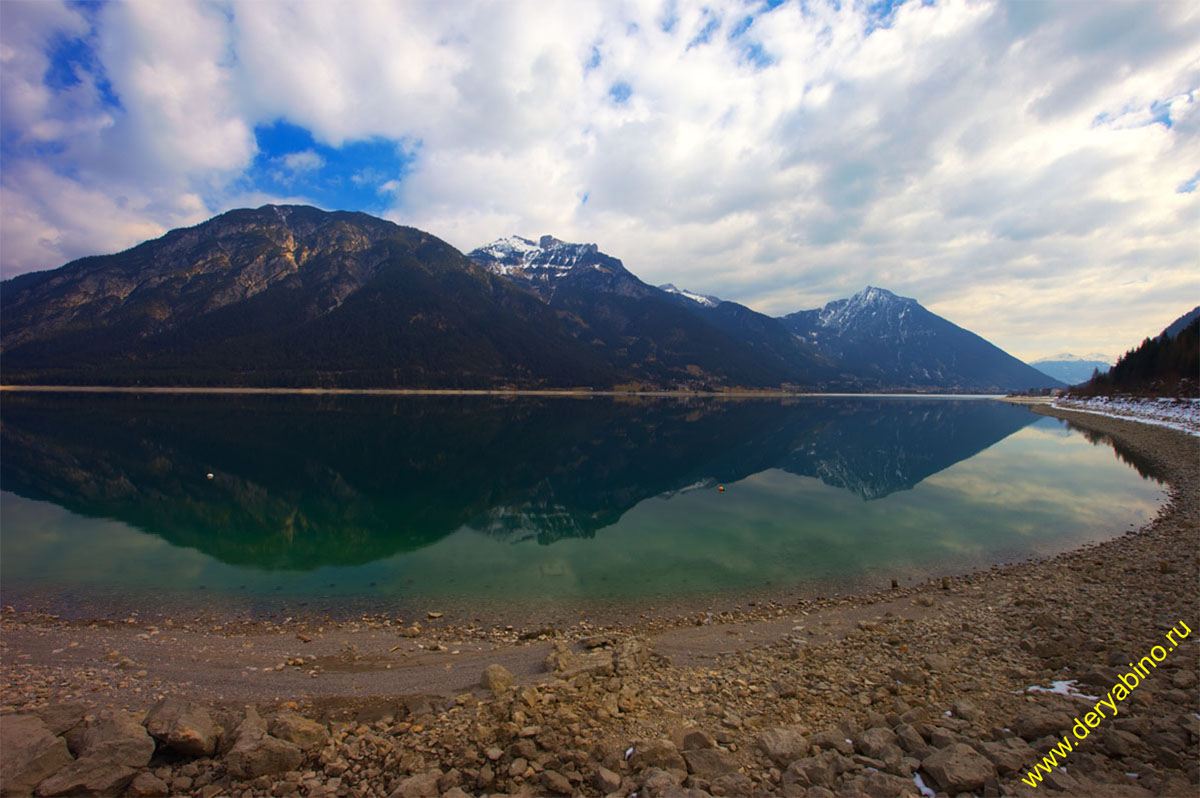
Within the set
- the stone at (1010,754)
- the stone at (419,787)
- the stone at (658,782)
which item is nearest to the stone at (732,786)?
the stone at (658,782)

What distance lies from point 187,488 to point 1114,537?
44.8 meters

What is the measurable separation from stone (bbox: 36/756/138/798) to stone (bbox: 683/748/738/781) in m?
5.87

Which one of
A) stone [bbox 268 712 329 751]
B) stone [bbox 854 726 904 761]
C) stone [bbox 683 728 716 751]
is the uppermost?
stone [bbox 268 712 329 751]

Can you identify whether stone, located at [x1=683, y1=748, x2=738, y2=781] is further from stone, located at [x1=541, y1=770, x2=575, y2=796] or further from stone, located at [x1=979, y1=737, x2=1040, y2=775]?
stone, located at [x1=979, y1=737, x2=1040, y2=775]

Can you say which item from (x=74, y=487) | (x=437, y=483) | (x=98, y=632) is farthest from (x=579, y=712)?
(x=74, y=487)

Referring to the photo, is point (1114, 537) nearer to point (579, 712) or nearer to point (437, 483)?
point (579, 712)

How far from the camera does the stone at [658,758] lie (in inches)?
223

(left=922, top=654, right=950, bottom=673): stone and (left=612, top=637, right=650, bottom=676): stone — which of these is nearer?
(left=922, top=654, right=950, bottom=673): stone

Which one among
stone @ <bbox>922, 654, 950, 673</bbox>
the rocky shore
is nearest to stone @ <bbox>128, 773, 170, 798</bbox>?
the rocky shore

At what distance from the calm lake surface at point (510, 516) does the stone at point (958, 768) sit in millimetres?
9335

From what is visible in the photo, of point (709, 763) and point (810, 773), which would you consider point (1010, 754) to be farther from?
point (709, 763)

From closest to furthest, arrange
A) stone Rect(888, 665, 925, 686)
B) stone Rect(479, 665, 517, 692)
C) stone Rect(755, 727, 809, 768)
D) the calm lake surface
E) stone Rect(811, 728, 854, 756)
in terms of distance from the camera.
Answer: stone Rect(755, 727, 809, 768) → stone Rect(811, 728, 854, 756) → stone Rect(479, 665, 517, 692) → stone Rect(888, 665, 925, 686) → the calm lake surface

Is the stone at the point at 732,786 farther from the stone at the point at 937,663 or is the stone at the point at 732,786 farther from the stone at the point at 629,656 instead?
the stone at the point at 937,663

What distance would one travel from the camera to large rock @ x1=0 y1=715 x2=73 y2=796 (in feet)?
16.3
